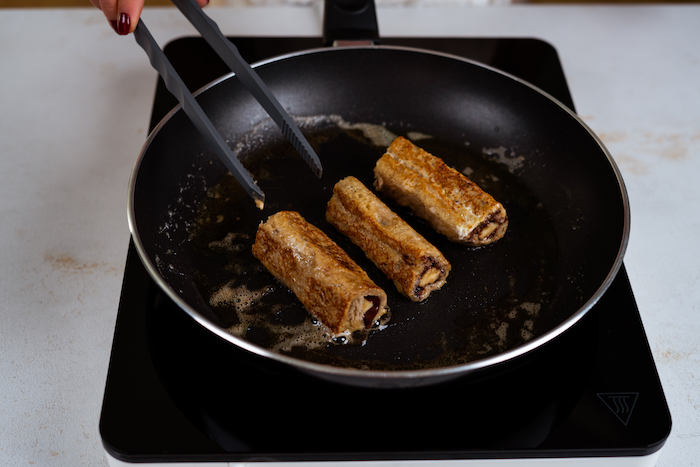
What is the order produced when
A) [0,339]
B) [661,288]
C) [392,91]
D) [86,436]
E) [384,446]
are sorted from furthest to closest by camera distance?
[392,91]
[661,288]
[0,339]
[86,436]
[384,446]

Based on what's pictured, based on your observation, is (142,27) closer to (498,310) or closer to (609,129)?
(498,310)

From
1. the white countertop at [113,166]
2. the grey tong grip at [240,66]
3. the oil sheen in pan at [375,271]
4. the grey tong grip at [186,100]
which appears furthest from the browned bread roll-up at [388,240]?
the white countertop at [113,166]

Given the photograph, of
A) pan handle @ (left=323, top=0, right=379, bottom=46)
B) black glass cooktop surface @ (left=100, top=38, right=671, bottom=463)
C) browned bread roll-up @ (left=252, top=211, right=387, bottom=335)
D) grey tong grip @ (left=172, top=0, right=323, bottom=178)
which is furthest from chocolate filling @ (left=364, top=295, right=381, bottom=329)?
pan handle @ (left=323, top=0, right=379, bottom=46)

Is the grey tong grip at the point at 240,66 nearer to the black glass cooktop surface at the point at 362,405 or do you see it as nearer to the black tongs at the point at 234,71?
the black tongs at the point at 234,71

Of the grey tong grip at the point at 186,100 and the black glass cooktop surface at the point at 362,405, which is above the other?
the grey tong grip at the point at 186,100

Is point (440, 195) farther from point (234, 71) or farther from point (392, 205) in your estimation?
point (234, 71)

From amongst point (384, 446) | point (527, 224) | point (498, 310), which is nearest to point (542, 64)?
point (527, 224)

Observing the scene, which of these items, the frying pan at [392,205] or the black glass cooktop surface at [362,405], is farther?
the frying pan at [392,205]
